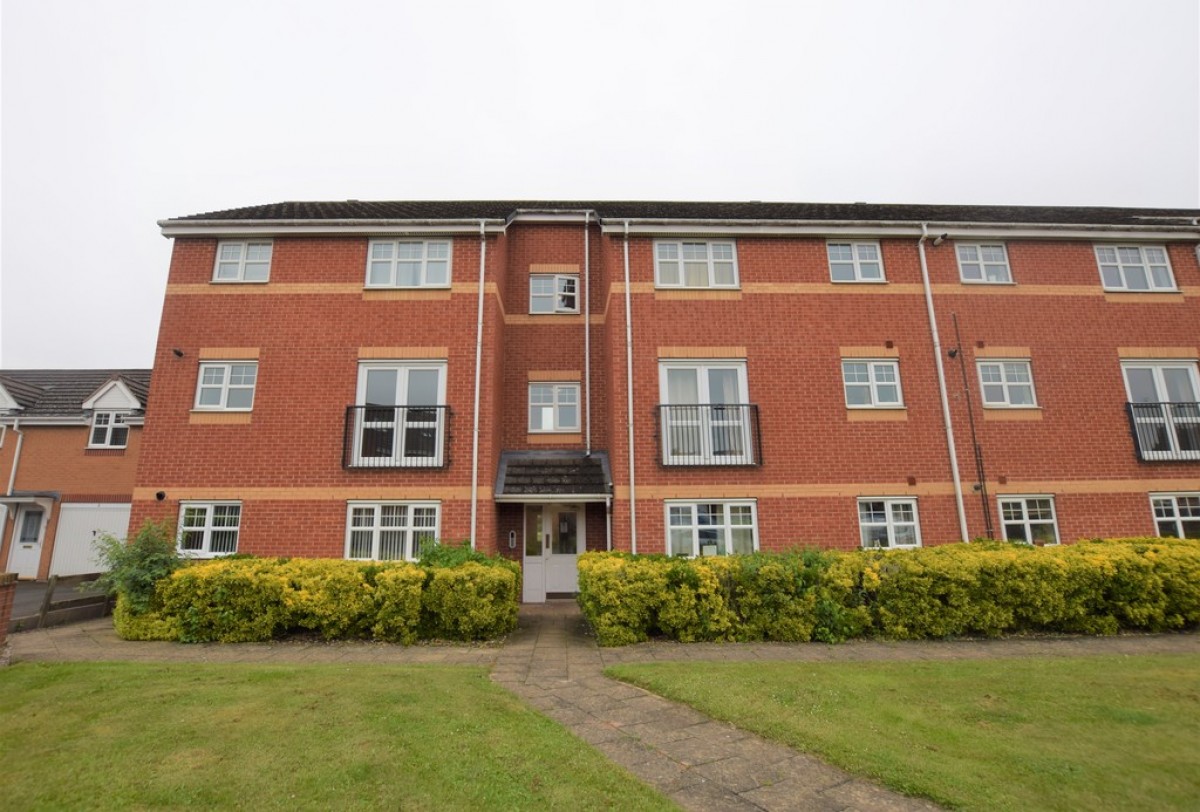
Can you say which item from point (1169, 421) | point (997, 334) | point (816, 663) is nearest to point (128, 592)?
point (816, 663)

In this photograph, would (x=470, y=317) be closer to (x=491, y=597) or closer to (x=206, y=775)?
(x=491, y=597)

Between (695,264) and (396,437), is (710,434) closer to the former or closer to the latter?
(695,264)

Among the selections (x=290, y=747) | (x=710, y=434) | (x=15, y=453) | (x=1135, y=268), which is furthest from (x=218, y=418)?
(x=1135, y=268)

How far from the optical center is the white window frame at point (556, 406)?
13.4 m

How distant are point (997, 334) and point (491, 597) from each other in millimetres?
12423

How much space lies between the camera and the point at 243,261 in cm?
1286

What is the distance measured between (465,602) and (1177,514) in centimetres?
1483

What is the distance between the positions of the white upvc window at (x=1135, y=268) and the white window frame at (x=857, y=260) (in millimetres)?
5300

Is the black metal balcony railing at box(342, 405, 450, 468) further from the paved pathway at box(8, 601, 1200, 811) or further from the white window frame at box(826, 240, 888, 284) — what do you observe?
the white window frame at box(826, 240, 888, 284)

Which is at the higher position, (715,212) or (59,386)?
(715,212)

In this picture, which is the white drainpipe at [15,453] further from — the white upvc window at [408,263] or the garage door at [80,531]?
the white upvc window at [408,263]

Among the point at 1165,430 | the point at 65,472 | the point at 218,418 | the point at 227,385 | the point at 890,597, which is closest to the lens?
the point at 890,597

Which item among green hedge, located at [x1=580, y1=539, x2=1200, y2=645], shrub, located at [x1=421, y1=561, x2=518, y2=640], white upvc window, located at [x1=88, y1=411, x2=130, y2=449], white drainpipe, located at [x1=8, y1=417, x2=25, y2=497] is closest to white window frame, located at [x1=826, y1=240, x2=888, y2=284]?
green hedge, located at [x1=580, y1=539, x2=1200, y2=645]

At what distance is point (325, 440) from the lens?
11828 mm
